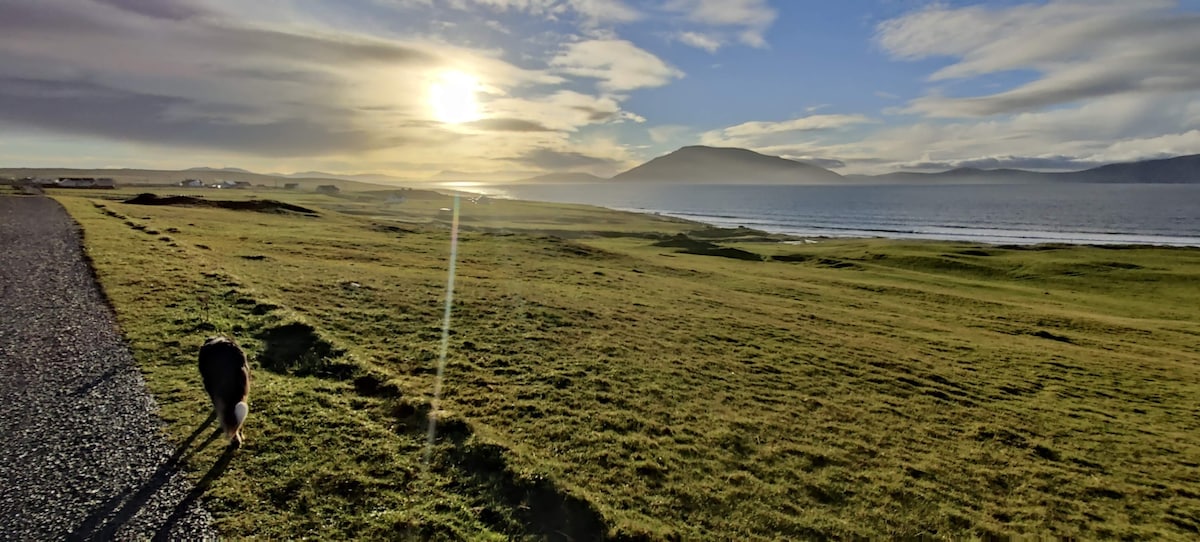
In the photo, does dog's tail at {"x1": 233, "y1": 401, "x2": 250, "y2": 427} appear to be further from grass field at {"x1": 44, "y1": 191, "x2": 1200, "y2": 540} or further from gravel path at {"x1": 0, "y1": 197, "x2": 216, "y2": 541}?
gravel path at {"x1": 0, "y1": 197, "x2": 216, "y2": 541}

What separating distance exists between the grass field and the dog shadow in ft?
0.52

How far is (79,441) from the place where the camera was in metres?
8.19

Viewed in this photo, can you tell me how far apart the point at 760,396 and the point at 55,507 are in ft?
47.9

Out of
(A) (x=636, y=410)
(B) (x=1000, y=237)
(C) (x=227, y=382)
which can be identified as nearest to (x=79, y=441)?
(C) (x=227, y=382)

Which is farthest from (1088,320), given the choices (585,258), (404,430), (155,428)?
(155,428)

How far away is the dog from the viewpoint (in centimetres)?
848

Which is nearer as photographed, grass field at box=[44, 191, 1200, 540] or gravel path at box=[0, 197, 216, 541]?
gravel path at box=[0, 197, 216, 541]

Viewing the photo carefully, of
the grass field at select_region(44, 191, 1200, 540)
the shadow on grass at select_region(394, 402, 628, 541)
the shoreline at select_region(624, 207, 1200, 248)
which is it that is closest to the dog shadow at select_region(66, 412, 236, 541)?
the grass field at select_region(44, 191, 1200, 540)

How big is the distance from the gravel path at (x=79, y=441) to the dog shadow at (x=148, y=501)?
14 mm

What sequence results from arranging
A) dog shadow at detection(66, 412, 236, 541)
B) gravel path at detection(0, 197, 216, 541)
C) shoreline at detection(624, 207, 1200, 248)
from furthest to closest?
shoreline at detection(624, 207, 1200, 248), gravel path at detection(0, 197, 216, 541), dog shadow at detection(66, 412, 236, 541)

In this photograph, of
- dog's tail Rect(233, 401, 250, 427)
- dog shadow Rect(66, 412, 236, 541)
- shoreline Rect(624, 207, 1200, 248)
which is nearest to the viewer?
dog shadow Rect(66, 412, 236, 541)

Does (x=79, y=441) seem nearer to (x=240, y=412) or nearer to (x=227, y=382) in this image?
(x=227, y=382)

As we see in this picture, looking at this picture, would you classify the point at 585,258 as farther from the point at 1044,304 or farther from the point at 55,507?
the point at 55,507

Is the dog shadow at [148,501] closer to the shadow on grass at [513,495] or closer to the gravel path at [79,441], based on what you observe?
the gravel path at [79,441]
